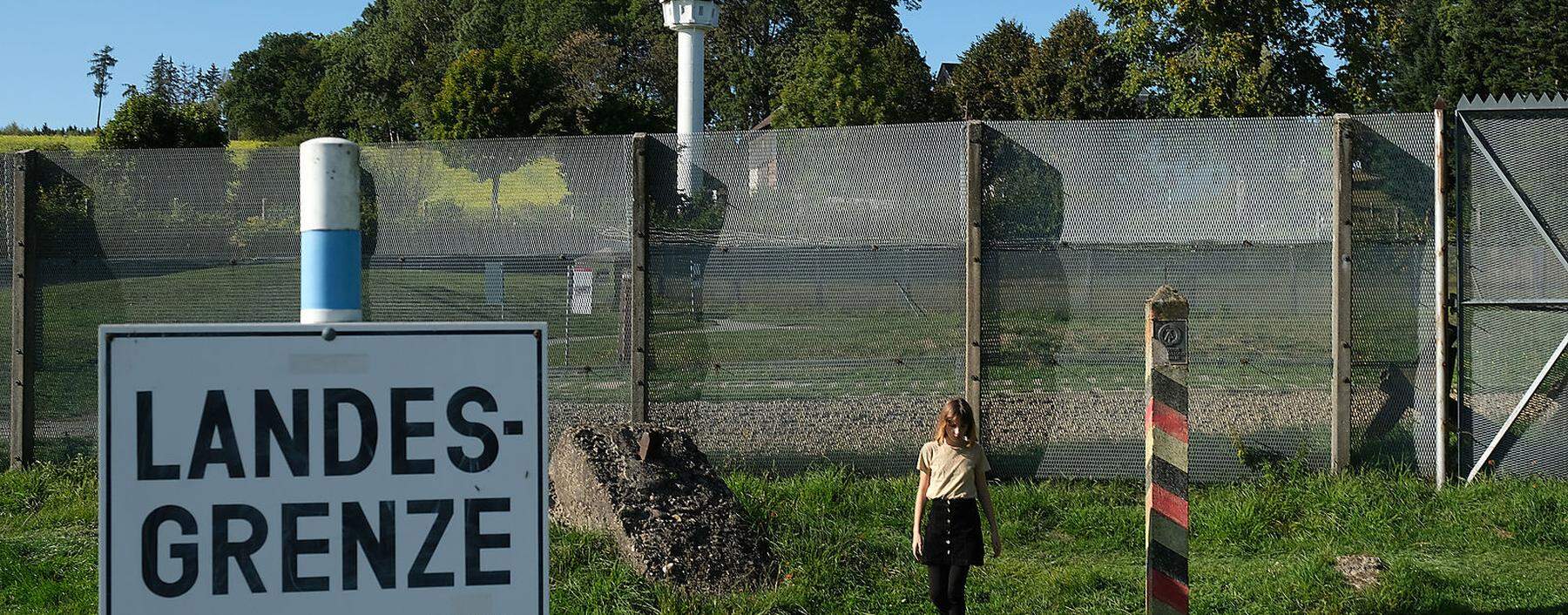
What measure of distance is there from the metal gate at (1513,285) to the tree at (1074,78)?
43752mm

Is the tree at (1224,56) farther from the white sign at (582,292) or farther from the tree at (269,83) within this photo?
the tree at (269,83)

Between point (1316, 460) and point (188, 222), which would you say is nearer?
point (1316, 460)

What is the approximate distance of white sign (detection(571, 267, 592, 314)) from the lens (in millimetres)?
8555

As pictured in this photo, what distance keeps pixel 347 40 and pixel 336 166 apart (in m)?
103

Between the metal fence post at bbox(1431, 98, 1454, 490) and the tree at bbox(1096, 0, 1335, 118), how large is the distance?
31599mm

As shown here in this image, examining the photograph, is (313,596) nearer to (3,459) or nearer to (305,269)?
(305,269)

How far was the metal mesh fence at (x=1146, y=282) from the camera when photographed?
827cm

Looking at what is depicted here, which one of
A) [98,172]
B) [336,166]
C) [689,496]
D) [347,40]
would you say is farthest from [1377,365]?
[347,40]

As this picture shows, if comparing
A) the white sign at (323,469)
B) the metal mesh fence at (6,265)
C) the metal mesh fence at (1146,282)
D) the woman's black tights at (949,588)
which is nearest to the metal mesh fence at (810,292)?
the metal mesh fence at (1146,282)

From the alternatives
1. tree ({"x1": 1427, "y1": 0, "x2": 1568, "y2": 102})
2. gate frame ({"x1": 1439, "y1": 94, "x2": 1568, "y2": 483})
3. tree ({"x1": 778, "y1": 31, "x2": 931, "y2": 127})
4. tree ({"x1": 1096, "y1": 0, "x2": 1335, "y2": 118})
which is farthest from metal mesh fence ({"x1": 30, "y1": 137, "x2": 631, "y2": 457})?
tree ({"x1": 778, "y1": 31, "x2": 931, "y2": 127})

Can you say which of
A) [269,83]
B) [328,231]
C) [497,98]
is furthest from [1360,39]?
[269,83]

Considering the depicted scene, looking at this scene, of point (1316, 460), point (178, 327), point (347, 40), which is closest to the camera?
point (178, 327)

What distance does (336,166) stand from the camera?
8.51 ft

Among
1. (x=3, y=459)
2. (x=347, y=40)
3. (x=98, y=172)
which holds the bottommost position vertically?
(x=3, y=459)
